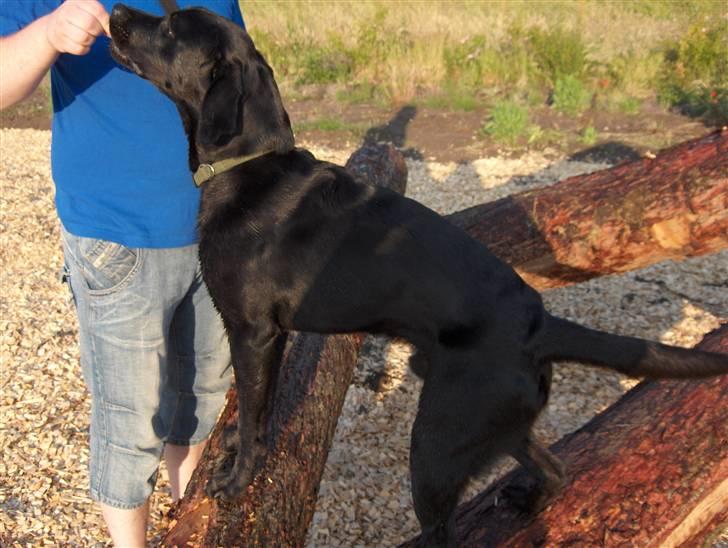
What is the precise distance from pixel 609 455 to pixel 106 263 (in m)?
1.86

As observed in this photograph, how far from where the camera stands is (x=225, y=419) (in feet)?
9.11

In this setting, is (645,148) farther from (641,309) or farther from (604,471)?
(604,471)

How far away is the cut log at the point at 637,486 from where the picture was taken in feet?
7.39

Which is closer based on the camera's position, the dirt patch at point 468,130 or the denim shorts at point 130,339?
the denim shorts at point 130,339

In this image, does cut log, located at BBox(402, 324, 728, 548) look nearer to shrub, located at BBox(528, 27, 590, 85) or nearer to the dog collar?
the dog collar

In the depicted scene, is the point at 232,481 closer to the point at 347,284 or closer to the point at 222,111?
the point at 347,284

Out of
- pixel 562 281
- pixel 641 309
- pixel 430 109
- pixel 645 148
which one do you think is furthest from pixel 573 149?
pixel 562 281

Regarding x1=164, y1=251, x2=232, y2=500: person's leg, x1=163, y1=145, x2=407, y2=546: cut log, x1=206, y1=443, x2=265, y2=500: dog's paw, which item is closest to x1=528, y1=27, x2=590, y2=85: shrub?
x1=163, y1=145, x2=407, y2=546: cut log

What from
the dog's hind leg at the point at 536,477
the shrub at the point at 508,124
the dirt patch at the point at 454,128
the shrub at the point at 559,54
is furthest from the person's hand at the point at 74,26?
the shrub at the point at 559,54

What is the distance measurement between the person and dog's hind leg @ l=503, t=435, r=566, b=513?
1302 millimetres

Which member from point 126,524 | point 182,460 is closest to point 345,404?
point 182,460

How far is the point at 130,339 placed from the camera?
2.35 meters

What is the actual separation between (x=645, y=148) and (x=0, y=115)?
398 inches

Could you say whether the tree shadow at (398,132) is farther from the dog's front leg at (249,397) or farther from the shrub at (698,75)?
the dog's front leg at (249,397)
